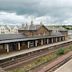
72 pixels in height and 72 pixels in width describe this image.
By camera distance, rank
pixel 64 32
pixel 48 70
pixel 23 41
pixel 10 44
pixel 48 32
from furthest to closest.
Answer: pixel 64 32 → pixel 48 32 → pixel 23 41 → pixel 10 44 → pixel 48 70

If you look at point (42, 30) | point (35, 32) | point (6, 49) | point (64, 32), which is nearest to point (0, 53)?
point (6, 49)

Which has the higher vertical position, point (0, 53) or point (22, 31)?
point (22, 31)

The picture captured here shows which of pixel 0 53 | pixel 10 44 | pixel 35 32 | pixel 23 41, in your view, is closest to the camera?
pixel 0 53

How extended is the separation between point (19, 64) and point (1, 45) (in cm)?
903

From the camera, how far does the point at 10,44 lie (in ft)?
89.0

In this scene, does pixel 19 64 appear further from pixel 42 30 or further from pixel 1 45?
pixel 42 30

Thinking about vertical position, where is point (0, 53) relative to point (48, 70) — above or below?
below

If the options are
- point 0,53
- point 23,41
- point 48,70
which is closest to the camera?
point 48,70

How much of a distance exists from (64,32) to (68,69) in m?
44.2

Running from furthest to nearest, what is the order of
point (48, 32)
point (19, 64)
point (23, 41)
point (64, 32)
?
point (64, 32) → point (48, 32) → point (23, 41) → point (19, 64)

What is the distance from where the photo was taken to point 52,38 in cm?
4100

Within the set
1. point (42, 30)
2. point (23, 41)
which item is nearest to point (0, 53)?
point (23, 41)

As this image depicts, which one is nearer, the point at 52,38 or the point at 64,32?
the point at 52,38

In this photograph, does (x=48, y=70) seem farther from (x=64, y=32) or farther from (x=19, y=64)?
(x=64, y=32)
